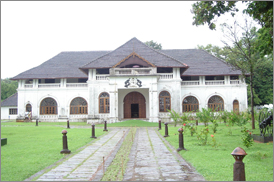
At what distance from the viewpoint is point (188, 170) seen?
5.58 meters

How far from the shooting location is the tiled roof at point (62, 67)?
27.3 meters

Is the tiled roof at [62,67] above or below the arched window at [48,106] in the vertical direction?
above

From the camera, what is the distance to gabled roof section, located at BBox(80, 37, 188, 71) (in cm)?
2405

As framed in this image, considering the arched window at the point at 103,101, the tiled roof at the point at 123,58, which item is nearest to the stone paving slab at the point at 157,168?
the tiled roof at the point at 123,58

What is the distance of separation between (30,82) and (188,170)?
87.0ft

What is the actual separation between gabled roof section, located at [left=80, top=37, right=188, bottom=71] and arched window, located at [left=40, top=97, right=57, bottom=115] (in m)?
6.60

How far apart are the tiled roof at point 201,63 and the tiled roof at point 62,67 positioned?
11.0 metres

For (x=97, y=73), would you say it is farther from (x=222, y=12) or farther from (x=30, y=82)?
(x=222, y=12)

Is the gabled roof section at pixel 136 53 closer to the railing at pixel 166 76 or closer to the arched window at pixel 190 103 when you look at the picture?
the railing at pixel 166 76

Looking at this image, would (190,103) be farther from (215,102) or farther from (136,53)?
(136,53)

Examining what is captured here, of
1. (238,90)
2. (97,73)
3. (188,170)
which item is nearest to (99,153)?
(188,170)

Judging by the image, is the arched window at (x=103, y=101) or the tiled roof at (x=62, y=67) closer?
the arched window at (x=103, y=101)

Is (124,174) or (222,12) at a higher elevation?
(222,12)

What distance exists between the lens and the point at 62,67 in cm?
2900
